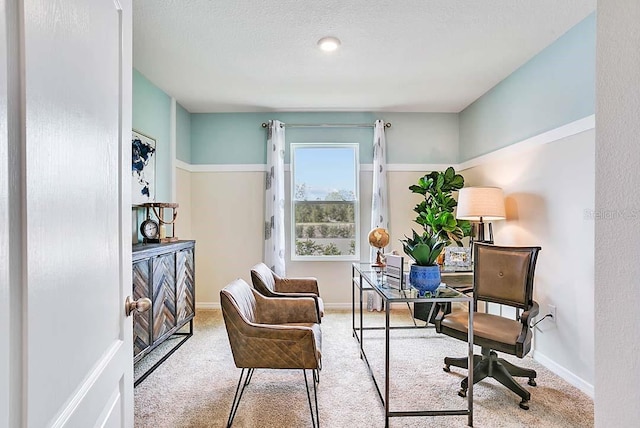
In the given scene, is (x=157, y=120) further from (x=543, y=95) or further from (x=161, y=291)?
(x=543, y=95)

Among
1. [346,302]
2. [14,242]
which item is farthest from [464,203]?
[14,242]

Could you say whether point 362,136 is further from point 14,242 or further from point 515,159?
point 14,242

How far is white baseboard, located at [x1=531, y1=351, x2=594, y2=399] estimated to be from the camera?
239 centimetres

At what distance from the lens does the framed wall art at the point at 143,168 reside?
3.12 metres

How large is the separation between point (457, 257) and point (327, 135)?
219 cm

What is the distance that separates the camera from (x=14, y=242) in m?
0.48

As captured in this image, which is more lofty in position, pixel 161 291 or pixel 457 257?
pixel 457 257

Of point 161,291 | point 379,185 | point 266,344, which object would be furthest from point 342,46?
point 161,291

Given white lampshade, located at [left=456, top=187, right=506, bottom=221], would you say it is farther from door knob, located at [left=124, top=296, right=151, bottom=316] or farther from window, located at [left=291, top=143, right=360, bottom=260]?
door knob, located at [left=124, top=296, right=151, bottom=316]

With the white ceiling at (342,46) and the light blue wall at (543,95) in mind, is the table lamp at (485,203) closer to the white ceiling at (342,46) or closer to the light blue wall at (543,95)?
the light blue wall at (543,95)

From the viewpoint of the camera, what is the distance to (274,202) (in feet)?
14.1

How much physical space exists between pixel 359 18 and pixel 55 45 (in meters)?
2.16

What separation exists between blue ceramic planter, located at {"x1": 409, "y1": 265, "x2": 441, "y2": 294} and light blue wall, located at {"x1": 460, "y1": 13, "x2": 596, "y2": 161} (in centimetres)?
154

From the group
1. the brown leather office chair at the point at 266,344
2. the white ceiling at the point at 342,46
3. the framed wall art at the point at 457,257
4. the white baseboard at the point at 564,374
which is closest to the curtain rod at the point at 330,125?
the white ceiling at the point at 342,46
